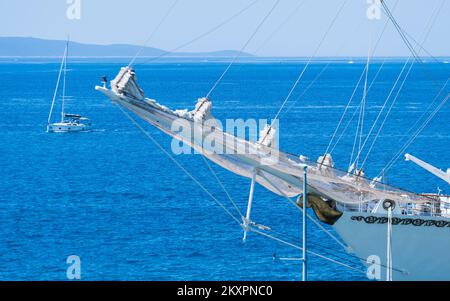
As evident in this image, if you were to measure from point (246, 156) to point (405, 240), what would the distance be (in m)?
6.51

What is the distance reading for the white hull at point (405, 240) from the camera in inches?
1492

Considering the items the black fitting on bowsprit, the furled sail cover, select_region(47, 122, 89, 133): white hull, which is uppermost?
select_region(47, 122, 89, 133): white hull

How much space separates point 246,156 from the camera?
35875 millimetres

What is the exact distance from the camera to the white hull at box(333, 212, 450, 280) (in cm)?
3791

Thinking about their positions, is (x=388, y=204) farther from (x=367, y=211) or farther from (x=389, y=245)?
(x=389, y=245)

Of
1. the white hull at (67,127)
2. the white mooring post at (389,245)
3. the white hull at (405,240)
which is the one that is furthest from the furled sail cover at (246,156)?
the white hull at (67,127)

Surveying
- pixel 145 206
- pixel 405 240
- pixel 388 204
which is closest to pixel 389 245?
pixel 405 240

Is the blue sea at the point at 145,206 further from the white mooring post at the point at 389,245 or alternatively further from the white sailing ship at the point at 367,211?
the white mooring post at the point at 389,245

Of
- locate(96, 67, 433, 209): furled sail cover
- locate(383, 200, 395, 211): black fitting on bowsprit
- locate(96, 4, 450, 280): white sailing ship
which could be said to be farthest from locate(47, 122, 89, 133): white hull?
locate(383, 200, 395, 211): black fitting on bowsprit

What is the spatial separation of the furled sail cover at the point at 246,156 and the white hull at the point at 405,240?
0.82 m

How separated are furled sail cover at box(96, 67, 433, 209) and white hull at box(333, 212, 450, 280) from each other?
816mm

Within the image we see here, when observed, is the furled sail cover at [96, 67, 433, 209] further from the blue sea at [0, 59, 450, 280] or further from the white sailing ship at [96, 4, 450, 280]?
the blue sea at [0, 59, 450, 280]

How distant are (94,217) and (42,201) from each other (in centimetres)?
870
